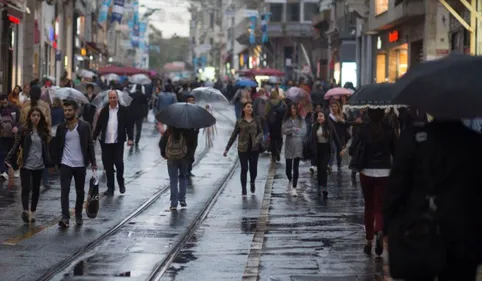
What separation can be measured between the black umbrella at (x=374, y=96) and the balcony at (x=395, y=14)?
963 inches

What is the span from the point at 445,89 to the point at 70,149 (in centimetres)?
892

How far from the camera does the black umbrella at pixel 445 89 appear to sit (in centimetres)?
715

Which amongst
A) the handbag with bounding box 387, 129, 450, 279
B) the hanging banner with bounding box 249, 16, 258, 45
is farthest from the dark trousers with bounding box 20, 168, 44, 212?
the hanging banner with bounding box 249, 16, 258, 45

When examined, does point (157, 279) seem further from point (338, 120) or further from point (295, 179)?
point (338, 120)

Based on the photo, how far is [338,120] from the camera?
982 inches

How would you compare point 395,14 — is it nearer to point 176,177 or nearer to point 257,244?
point 176,177

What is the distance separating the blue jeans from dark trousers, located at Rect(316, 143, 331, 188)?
2838 mm

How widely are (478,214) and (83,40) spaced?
75.9 meters

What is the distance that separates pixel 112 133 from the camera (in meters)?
20.2

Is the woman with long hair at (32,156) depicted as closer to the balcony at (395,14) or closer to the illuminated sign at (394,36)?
the balcony at (395,14)

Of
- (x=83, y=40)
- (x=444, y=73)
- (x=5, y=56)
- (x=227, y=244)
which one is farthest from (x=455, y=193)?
(x=83, y=40)

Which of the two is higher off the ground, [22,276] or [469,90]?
[469,90]

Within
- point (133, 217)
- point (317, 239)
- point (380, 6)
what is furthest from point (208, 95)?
point (380, 6)

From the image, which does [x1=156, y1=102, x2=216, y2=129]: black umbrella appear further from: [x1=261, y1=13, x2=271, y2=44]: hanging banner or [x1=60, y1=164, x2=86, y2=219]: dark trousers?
[x1=261, y1=13, x2=271, y2=44]: hanging banner
